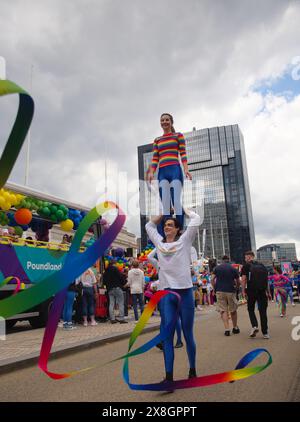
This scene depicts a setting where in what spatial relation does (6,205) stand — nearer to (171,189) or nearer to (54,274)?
(171,189)

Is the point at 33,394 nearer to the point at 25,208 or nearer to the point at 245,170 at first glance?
the point at 25,208

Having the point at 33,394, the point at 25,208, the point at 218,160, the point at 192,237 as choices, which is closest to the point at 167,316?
the point at 192,237

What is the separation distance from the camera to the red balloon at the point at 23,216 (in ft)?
31.2

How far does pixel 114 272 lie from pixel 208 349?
485cm

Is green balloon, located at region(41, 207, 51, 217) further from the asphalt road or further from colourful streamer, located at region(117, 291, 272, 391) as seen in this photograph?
colourful streamer, located at region(117, 291, 272, 391)

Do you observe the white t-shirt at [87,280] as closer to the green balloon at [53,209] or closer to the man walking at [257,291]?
the green balloon at [53,209]

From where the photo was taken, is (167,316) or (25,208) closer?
(167,316)

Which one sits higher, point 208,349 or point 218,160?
point 218,160

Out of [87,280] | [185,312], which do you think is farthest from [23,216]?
[185,312]

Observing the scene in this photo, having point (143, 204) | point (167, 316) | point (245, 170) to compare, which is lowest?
point (167, 316)

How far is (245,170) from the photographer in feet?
447

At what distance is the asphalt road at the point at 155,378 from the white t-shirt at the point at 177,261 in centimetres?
108

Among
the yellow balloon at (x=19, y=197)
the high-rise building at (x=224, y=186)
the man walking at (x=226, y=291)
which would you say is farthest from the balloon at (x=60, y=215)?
the high-rise building at (x=224, y=186)

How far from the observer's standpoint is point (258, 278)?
802 centimetres
